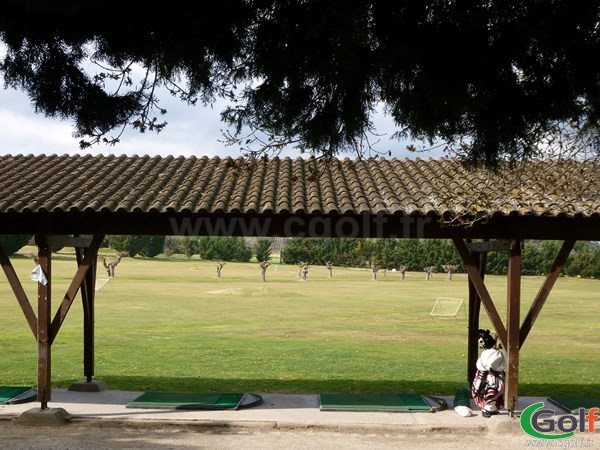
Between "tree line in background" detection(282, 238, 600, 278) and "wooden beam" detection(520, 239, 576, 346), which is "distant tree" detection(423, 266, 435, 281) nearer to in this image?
"tree line in background" detection(282, 238, 600, 278)

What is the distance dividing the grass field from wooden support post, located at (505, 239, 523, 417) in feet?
9.79

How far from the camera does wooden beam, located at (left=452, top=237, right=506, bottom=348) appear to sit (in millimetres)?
10711

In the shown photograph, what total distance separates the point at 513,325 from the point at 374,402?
98.2 inches

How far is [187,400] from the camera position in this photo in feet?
38.7

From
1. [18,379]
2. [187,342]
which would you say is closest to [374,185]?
[18,379]

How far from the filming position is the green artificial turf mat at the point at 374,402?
37.0ft

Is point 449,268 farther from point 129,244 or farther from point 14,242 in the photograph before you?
point 14,242

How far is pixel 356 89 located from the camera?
5.45 meters

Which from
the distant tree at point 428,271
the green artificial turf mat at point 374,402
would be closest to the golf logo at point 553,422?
the green artificial turf mat at point 374,402

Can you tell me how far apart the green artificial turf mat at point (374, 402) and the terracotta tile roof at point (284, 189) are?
3062mm

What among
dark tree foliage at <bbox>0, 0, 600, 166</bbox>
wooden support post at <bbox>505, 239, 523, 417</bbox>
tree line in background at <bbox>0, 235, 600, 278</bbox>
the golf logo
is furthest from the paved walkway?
tree line in background at <bbox>0, 235, 600, 278</bbox>

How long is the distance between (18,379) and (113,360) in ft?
12.5

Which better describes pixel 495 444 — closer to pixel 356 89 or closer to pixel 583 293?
pixel 356 89

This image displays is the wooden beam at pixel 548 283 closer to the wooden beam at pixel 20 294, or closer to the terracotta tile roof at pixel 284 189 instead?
the terracotta tile roof at pixel 284 189
